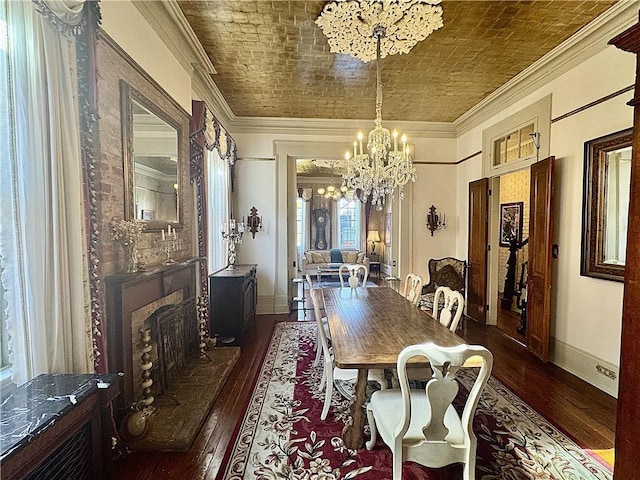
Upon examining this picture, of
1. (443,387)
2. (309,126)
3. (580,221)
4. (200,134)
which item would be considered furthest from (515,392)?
(309,126)

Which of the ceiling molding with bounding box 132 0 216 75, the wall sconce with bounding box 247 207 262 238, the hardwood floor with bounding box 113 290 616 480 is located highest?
the ceiling molding with bounding box 132 0 216 75

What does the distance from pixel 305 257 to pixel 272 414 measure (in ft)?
26.1

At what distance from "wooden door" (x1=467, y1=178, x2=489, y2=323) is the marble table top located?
16.2 feet

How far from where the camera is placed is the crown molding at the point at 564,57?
2820mm

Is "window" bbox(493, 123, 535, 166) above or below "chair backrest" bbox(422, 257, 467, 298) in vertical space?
above

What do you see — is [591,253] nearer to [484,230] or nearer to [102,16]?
[484,230]

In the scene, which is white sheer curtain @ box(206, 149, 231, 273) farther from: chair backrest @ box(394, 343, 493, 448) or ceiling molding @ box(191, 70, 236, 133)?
chair backrest @ box(394, 343, 493, 448)

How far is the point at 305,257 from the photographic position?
10539 mm

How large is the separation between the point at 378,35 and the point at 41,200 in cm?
290

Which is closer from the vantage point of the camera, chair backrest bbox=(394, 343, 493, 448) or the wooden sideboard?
chair backrest bbox=(394, 343, 493, 448)

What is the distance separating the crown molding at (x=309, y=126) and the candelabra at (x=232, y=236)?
1.64 m

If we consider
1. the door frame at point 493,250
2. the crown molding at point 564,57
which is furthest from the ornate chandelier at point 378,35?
the door frame at point 493,250

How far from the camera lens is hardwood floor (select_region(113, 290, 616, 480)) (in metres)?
2.04

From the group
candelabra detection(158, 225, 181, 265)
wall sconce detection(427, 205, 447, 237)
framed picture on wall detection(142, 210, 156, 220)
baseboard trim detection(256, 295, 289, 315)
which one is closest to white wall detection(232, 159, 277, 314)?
baseboard trim detection(256, 295, 289, 315)
